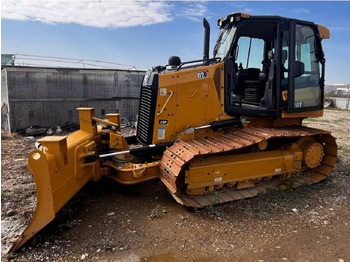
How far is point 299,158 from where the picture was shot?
16.6 feet

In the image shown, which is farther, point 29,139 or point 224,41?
point 29,139

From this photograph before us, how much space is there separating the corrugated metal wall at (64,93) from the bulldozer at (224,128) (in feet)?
24.3

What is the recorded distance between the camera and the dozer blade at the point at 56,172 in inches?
127

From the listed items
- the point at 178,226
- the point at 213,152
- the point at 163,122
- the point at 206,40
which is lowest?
the point at 178,226

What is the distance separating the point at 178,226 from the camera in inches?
A: 151

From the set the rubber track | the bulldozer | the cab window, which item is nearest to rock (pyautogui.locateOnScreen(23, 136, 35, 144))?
the bulldozer

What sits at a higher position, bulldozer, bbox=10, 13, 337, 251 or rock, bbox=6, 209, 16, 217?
bulldozer, bbox=10, 13, 337, 251

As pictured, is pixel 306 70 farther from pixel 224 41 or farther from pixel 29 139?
pixel 29 139

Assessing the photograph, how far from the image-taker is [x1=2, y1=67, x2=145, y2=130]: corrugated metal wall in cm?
1088

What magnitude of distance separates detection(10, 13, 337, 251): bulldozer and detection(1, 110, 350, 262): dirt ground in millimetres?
290

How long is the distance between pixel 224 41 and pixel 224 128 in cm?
157

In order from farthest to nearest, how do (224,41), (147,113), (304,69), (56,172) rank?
(224,41) < (304,69) < (147,113) < (56,172)

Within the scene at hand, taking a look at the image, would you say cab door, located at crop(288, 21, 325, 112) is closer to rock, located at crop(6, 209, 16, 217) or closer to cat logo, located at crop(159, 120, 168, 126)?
cat logo, located at crop(159, 120, 168, 126)

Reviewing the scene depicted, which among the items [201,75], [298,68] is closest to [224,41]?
[201,75]
